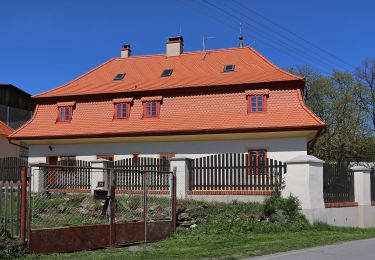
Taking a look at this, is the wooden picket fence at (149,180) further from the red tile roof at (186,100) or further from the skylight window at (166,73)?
the skylight window at (166,73)

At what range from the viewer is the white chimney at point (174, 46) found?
34.6m

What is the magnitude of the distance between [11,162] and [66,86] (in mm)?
6664

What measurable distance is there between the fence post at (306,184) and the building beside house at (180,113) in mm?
7606

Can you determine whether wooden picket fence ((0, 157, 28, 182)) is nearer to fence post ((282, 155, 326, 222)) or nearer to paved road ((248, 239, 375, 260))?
fence post ((282, 155, 326, 222))

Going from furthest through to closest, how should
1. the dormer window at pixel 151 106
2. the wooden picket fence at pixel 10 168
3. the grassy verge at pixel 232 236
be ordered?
the dormer window at pixel 151 106, the wooden picket fence at pixel 10 168, the grassy verge at pixel 232 236

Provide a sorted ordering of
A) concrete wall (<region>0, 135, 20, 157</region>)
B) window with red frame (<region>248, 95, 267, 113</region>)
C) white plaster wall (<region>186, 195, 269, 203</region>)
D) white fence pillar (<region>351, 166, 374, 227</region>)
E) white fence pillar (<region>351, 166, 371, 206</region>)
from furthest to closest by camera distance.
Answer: concrete wall (<region>0, 135, 20, 157</region>) < window with red frame (<region>248, 95, 267, 113</region>) < white fence pillar (<region>351, 166, 371, 206</region>) < white fence pillar (<region>351, 166, 374, 227</region>) < white plaster wall (<region>186, 195, 269, 203</region>)

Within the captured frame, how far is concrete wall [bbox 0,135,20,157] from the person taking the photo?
131 feet

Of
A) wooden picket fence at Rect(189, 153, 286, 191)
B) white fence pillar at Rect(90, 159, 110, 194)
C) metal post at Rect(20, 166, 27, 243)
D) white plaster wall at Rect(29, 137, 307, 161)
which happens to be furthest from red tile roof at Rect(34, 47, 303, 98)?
metal post at Rect(20, 166, 27, 243)

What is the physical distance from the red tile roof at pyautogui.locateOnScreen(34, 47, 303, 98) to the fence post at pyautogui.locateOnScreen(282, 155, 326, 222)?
987cm

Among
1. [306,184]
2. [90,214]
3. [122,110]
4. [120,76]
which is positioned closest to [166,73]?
[120,76]

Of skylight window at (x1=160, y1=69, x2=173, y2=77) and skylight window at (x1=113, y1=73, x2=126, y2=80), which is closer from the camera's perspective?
skylight window at (x1=160, y1=69, x2=173, y2=77)

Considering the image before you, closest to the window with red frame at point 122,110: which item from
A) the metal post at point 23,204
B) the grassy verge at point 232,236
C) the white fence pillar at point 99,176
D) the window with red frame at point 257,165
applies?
the white fence pillar at point 99,176

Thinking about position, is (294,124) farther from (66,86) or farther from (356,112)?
(356,112)

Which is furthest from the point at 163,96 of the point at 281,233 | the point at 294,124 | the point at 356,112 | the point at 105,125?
the point at 356,112
